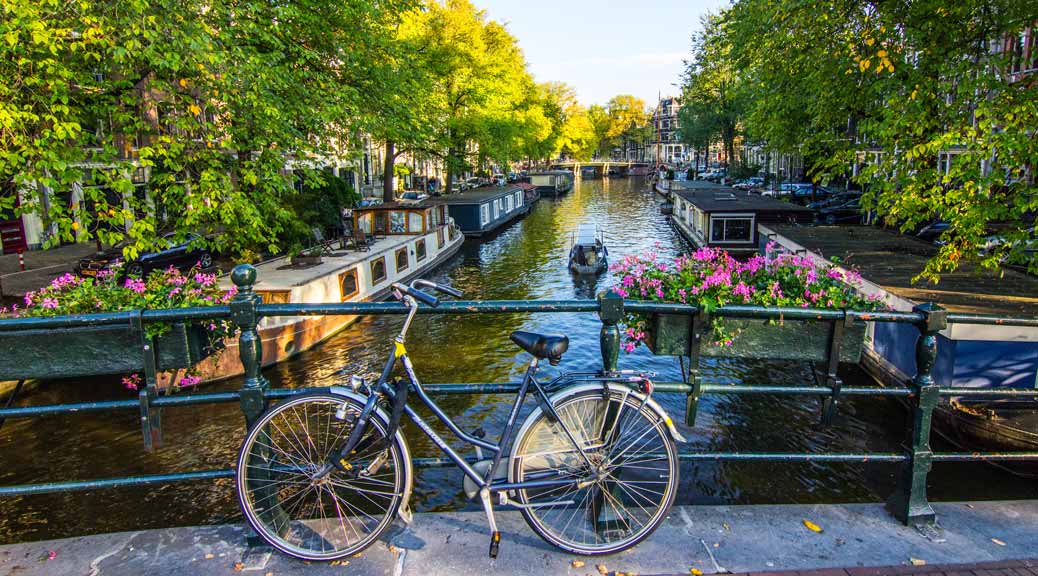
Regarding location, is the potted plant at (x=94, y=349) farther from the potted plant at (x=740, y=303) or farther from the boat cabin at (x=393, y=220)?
the boat cabin at (x=393, y=220)

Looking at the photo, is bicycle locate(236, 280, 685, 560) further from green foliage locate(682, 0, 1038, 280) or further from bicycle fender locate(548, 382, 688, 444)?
green foliage locate(682, 0, 1038, 280)

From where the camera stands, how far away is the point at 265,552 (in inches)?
137

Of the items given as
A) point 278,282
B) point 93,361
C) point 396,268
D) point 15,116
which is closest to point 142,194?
point 396,268

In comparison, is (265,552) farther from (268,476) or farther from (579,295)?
(579,295)

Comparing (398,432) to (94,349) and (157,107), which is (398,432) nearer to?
(94,349)

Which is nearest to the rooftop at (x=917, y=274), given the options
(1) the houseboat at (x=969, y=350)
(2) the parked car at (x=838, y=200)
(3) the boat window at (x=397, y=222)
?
(1) the houseboat at (x=969, y=350)

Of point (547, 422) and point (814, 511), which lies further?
point (814, 511)

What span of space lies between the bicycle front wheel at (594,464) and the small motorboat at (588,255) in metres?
24.4

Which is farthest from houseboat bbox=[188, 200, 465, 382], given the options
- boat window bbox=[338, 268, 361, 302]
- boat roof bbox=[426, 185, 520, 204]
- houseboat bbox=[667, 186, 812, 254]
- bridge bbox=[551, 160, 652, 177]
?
bridge bbox=[551, 160, 652, 177]

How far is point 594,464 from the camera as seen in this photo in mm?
3475

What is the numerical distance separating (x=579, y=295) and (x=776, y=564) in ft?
72.9

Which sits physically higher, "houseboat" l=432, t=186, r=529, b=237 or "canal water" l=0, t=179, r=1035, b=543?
"houseboat" l=432, t=186, r=529, b=237

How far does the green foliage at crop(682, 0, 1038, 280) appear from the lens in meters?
9.35

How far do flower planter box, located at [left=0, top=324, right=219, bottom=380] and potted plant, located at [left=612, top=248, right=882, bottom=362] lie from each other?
8.72 ft
